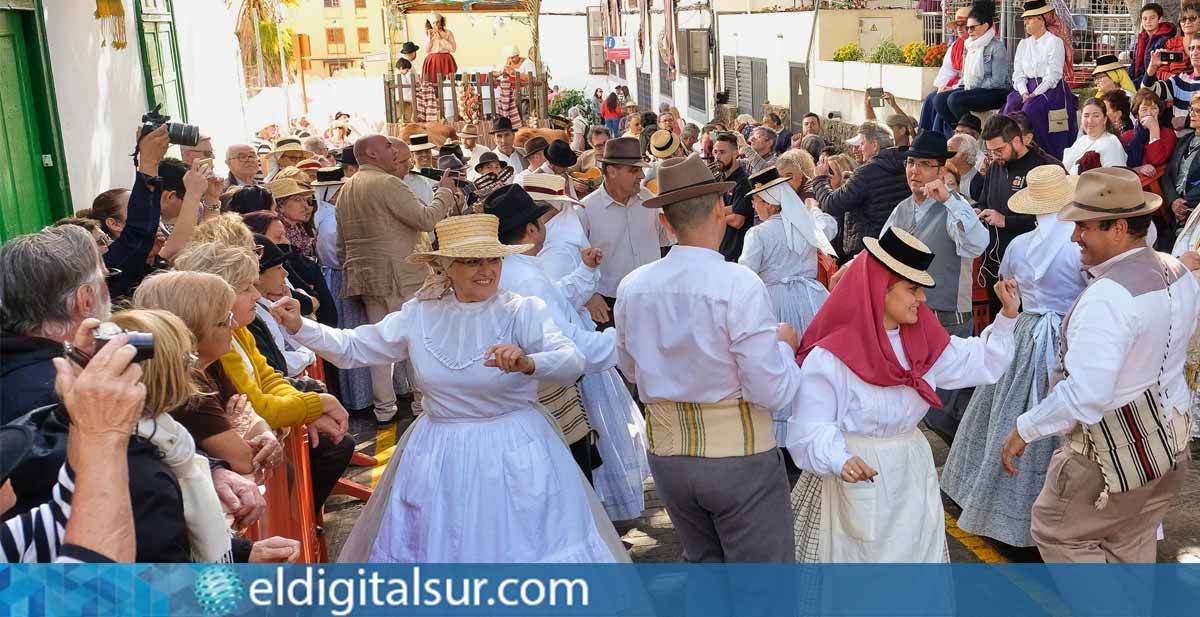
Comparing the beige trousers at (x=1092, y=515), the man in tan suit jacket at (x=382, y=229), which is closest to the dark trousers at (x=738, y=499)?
the beige trousers at (x=1092, y=515)

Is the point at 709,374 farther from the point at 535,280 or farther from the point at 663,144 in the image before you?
the point at 663,144

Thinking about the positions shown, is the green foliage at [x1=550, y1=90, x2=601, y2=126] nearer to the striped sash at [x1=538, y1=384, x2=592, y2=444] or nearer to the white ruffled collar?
the striped sash at [x1=538, y1=384, x2=592, y2=444]

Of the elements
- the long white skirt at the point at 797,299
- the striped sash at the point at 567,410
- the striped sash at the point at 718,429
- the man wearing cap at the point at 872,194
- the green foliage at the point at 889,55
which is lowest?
the striped sash at the point at 567,410

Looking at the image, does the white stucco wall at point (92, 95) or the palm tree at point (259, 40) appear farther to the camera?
the palm tree at point (259, 40)

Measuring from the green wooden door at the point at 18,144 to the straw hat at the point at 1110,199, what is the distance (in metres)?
6.31

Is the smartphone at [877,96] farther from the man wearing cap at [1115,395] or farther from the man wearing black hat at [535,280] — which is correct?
the man wearing cap at [1115,395]

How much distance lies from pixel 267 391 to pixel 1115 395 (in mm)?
3200

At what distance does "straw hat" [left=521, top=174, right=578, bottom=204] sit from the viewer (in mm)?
6706

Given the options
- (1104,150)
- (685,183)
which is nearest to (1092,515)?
(685,183)

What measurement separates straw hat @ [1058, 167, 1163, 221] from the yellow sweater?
2.99m

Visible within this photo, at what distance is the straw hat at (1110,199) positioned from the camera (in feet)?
14.1

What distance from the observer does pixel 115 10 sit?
32.0 ft

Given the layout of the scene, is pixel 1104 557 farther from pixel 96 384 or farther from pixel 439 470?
pixel 96 384

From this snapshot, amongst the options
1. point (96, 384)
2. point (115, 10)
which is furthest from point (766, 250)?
point (115, 10)
